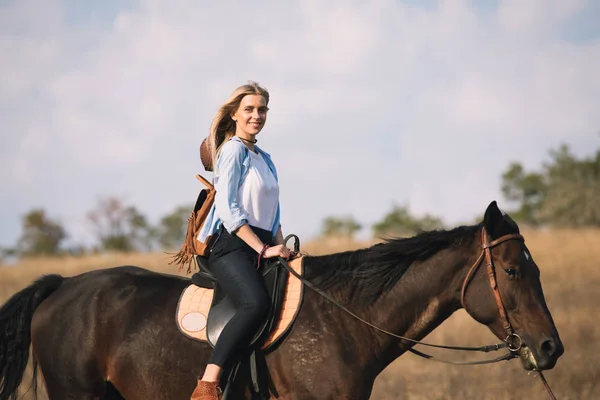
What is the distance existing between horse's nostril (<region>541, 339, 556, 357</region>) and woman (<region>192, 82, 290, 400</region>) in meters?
1.83

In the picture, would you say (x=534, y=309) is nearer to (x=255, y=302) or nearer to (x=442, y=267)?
(x=442, y=267)

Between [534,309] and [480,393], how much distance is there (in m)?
4.63

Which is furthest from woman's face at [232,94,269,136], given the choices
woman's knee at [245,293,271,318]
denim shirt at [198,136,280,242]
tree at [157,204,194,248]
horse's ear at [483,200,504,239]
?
tree at [157,204,194,248]

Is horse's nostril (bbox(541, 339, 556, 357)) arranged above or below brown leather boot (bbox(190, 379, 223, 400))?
above

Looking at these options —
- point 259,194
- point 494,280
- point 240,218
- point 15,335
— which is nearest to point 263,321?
point 240,218

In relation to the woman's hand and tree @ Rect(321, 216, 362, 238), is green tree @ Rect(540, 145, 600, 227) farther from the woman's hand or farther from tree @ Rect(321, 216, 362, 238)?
the woman's hand

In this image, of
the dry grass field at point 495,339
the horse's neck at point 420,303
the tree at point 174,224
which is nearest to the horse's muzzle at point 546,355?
the horse's neck at point 420,303

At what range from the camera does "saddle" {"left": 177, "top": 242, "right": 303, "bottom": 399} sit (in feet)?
16.1

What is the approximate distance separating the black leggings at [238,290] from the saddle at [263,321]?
0.08 metres

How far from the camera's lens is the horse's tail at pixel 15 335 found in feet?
18.9

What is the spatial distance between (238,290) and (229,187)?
726 millimetres

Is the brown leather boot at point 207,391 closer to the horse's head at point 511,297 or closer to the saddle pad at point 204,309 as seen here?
the saddle pad at point 204,309

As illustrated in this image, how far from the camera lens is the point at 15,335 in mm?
5809

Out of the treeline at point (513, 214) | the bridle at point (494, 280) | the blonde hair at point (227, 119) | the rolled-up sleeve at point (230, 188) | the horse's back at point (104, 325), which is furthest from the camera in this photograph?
the treeline at point (513, 214)
